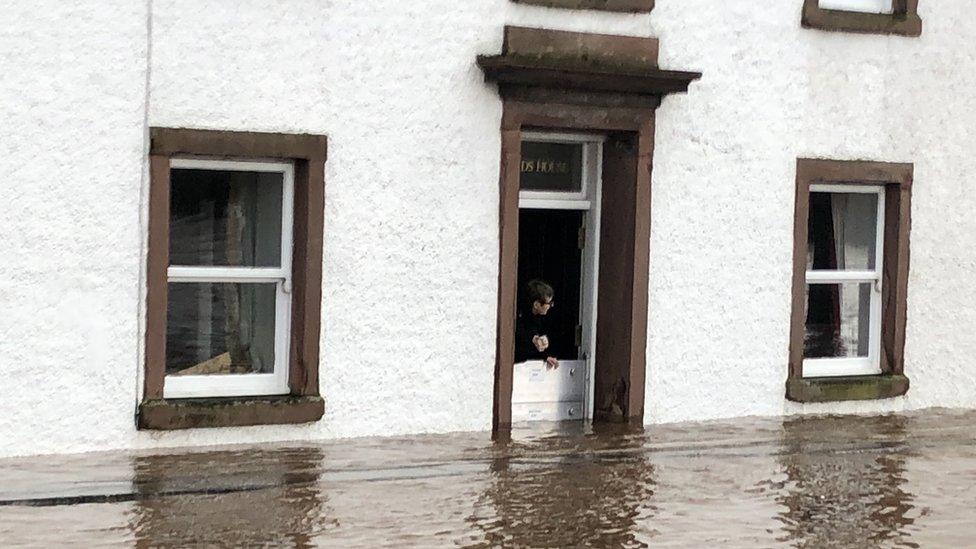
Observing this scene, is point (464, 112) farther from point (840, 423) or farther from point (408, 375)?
point (840, 423)

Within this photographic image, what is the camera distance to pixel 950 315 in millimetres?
17000

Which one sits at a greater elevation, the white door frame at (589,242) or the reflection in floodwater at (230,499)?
the white door frame at (589,242)

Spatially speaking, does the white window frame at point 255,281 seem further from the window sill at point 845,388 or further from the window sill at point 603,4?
the window sill at point 845,388

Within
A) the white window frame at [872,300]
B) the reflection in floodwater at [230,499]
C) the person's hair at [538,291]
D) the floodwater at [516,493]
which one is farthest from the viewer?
the white window frame at [872,300]

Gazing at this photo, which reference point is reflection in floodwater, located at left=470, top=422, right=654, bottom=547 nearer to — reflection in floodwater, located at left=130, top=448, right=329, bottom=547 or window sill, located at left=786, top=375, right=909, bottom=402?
reflection in floodwater, located at left=130, top=448, right=329, bottom=547

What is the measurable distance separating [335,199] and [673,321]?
9.78 ft

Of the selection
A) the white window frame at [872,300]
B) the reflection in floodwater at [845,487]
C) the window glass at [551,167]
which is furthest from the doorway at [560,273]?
the white window frame at [872,300]

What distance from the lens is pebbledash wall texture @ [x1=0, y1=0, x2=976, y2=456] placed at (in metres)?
12.5

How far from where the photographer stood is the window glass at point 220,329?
1334cm

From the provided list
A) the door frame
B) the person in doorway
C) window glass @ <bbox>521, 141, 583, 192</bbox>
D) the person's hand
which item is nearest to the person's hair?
the person in doorway

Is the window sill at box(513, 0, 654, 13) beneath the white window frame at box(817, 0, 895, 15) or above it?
beneath

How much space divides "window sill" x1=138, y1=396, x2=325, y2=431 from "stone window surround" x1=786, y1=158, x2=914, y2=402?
4224mm

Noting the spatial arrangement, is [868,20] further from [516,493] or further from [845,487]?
[516,493]

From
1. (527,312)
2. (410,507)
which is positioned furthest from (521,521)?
(527,312)
